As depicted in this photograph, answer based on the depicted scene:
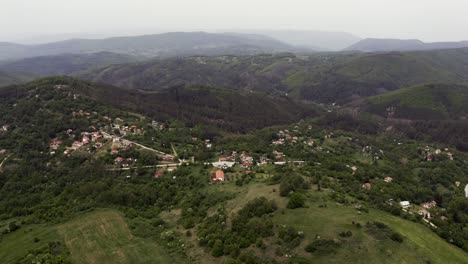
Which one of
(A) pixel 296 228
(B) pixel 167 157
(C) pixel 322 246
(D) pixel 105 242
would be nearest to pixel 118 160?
(B) pixel 167 157

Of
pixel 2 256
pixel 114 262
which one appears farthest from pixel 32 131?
pixel 114 262

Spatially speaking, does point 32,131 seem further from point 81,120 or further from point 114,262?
point 114,262

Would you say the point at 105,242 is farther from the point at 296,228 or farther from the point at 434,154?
the point at 434,154

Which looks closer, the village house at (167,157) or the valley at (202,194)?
the valley at (202,194)

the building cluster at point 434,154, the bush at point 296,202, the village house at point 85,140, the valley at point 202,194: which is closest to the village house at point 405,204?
the valley at point 202,194

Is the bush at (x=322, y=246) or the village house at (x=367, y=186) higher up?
the bush at (x=322, y=246)

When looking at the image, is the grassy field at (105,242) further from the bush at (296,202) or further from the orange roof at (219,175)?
the orange roof at (219,175)

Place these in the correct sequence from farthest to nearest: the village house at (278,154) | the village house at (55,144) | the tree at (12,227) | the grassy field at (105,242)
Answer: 1. the village house at (278,154)
2. the village house at (55,144)
3. the tree at (12,227)
4. the grassy field at (105,242)

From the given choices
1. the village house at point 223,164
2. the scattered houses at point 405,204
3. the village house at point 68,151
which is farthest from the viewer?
the village house at point 68,151

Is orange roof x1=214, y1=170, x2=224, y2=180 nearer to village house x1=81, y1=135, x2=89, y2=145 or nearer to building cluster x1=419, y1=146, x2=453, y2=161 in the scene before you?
village house x1=81, y1=135, x2=89, y2=145
